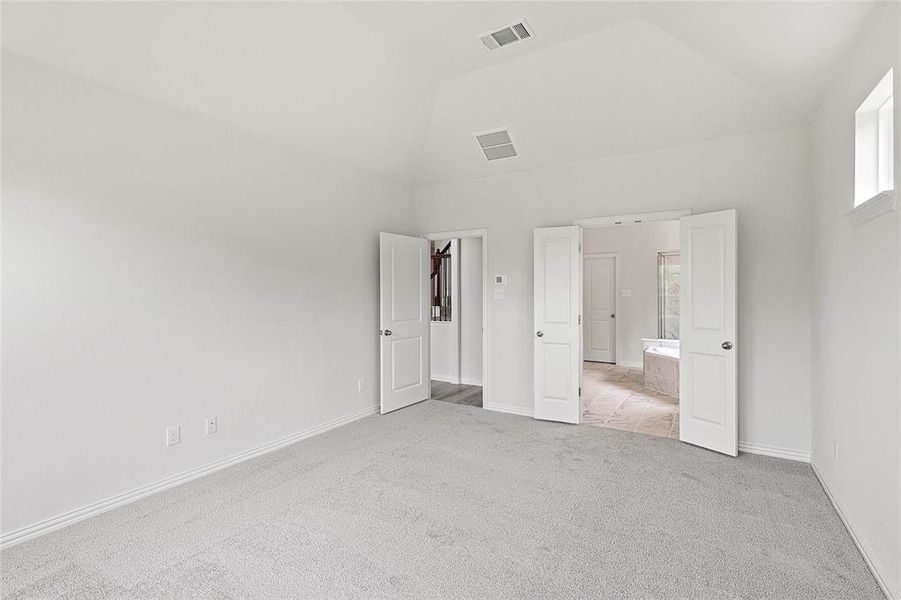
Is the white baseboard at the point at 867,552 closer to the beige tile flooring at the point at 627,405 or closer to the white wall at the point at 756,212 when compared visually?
the white wall at the point at 756,212

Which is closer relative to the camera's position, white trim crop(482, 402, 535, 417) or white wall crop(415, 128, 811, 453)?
white wall crop(415, 128, 811, 453)

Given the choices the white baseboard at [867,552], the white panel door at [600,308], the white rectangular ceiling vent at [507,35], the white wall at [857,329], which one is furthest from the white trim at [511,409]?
the white panel door at [600,308]

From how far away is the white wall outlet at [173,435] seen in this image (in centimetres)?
312

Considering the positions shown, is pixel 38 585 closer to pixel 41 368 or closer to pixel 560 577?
pixel 41 368

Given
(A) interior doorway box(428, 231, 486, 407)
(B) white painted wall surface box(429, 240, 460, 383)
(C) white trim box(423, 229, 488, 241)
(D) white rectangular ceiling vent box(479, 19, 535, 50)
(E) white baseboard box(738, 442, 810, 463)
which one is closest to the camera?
(D) white rectangular ceiling vent box(479, 19, 535, 50)

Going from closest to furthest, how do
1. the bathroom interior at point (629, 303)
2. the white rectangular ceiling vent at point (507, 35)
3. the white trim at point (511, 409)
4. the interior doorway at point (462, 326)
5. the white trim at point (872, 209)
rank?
the white trim at point (872, 209), the white rectangular ceiling vent at point (507, 35), the white trim at point (511, 409), the interior doorway at point (462, 326), the bathroom interior at point (629, 303)

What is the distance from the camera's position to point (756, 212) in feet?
12.2

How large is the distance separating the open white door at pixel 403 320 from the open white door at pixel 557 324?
1444 millimetres

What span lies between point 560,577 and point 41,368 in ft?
9.85

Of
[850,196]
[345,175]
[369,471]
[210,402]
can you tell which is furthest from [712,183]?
[210,402]

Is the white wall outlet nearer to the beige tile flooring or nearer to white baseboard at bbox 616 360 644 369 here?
the beige tile flooring

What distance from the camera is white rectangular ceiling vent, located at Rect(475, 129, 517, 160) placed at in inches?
176

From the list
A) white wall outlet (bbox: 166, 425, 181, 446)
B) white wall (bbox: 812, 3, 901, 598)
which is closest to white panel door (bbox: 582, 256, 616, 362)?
white wall (bbox: 812, 3, 901, 598)

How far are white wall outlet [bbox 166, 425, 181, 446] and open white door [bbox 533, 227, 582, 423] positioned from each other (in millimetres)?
3202
